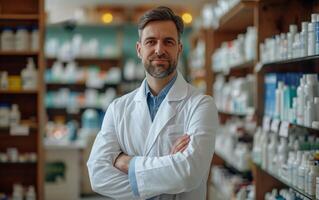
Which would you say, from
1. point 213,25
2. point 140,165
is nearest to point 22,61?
point 213,25

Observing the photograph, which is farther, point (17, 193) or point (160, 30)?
point (17, 193)

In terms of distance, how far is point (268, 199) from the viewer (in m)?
3.55

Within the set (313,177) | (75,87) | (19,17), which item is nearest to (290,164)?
(313,177)

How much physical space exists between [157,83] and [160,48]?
18 centimetres

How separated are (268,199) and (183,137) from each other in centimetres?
166

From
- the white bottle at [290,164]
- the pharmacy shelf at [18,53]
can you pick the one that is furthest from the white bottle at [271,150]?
the pharmacy shelf at [18,53]

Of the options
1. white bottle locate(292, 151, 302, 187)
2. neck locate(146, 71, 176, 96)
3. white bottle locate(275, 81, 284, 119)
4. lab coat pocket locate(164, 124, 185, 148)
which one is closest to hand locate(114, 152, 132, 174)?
lab coat pocket locate(164, 124, 185, 148)

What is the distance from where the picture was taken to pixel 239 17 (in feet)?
15.7

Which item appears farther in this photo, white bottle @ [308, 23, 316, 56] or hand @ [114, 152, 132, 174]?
white bottle @ [308, 23, 316, 56]

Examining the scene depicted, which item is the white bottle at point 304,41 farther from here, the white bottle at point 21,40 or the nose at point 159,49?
the white bottle at point 21,40

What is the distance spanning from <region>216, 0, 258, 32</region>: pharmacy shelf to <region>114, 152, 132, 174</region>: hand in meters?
2.07

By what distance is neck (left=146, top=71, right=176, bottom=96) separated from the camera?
87.9 inches

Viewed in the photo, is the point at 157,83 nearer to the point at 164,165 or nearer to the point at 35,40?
the point at 164,165

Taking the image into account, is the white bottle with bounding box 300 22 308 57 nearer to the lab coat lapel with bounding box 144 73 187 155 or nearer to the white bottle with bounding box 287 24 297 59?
the white bottle with bounding box 287 24 297 59
